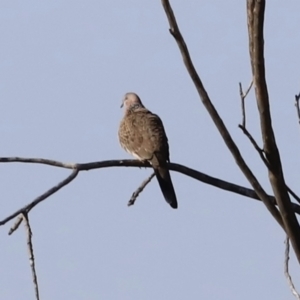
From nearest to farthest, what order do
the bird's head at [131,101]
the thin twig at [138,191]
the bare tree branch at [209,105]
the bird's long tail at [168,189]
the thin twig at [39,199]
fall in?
the bare tree branch at [209,105] < the thin twig at [39,199] < the thin twig at [138,191] < the bird's long tail at [168,189] < the bird's head at [131,101]

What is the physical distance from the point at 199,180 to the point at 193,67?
0.79 meters

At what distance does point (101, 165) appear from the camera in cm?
323

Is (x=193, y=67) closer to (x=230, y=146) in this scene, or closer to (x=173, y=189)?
(x=230, y=146)

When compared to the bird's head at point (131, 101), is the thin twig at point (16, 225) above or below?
below

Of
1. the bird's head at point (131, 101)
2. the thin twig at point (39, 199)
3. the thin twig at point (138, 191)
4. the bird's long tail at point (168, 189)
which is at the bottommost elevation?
the thin twig at point (39, 199)

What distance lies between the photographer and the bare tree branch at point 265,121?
2.54 metres

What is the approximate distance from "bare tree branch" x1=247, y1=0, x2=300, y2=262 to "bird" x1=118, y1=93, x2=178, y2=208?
2.70 m

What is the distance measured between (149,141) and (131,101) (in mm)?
1661

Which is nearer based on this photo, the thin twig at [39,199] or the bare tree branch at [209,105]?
the bare tree branch at [209,105]

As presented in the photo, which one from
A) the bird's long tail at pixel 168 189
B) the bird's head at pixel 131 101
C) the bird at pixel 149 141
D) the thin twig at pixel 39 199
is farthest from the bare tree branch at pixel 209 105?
the bird's head at pixel 131 101

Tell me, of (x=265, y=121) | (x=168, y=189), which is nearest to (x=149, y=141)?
(x=168, y=189)

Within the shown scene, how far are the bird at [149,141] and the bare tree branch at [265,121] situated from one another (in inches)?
106

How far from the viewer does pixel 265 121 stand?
103 inches

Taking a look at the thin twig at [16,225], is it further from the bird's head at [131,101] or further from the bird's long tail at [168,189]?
the bird's head at [131,101]
